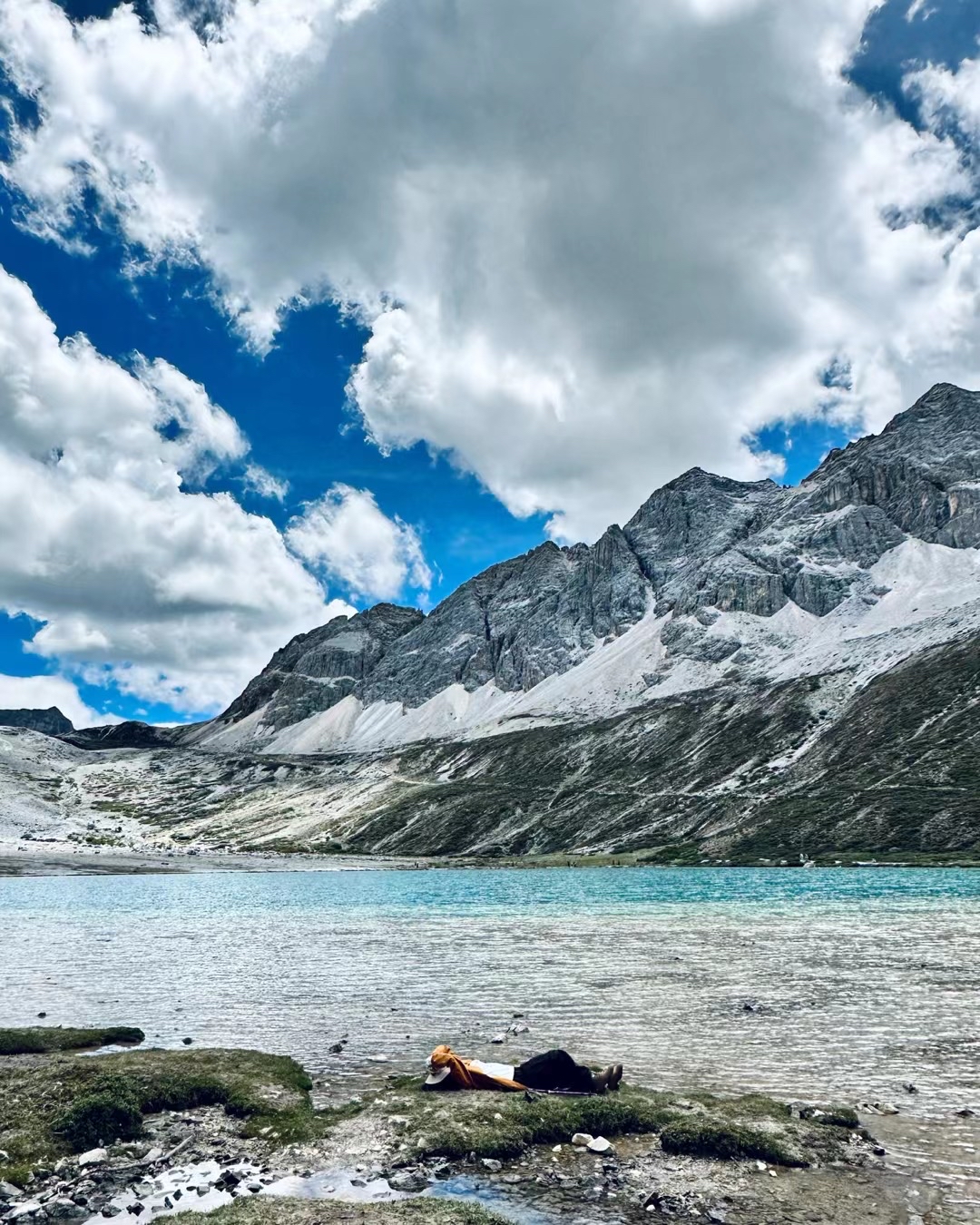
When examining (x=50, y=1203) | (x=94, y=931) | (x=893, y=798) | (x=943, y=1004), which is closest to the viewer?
(x=50, y=1203)

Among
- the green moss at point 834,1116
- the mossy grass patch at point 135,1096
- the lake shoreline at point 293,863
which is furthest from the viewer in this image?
the lake shoreline at point 293,863

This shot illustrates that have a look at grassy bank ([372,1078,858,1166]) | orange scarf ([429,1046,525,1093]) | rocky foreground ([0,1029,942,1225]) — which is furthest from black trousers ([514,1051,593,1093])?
rocky foreground ([0,1029,942,1225])

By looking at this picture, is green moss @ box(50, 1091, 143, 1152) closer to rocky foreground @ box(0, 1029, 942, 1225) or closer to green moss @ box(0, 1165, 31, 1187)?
rocky foreground @ box(0, 1029, 942, 1225)

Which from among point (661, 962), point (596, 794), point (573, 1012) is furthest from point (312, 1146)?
point (596, 794)

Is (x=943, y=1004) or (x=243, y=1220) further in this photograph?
(x=943, y=1004)

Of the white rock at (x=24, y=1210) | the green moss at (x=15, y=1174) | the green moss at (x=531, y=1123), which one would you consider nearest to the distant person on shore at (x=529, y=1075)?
the green moss at (x=531, y=1123)

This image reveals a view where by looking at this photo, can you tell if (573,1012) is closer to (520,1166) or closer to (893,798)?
(520,1166)

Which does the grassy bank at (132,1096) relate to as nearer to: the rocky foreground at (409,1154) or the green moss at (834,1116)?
the rocky foreground at (409,1154)

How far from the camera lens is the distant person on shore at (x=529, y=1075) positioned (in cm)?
2047

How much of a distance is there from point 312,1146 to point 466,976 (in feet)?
69.2

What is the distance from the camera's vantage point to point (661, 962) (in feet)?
129

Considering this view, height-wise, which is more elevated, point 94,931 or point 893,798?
point 893,798

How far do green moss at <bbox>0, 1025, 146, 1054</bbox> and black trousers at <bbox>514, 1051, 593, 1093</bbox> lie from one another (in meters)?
14.5

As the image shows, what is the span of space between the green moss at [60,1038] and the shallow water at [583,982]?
128cm
